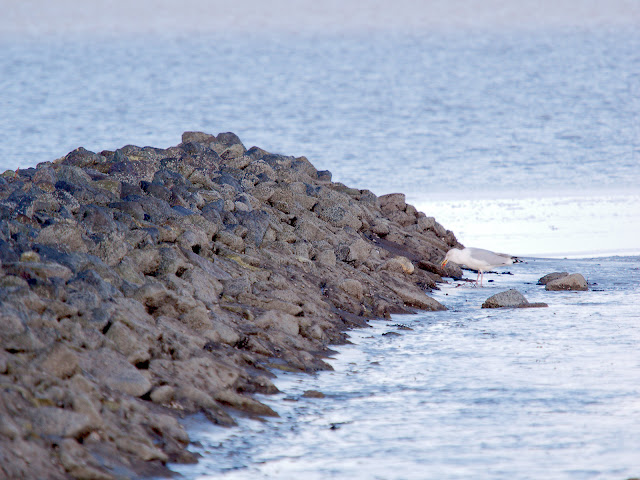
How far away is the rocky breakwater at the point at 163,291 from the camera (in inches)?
166

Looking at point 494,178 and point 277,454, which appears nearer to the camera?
point 277,454

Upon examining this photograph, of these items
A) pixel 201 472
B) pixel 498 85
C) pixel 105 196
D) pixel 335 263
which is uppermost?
pixel 498 85

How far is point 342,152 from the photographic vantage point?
28609 mm

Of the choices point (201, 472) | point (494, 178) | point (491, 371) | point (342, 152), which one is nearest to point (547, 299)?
point (491, 371)

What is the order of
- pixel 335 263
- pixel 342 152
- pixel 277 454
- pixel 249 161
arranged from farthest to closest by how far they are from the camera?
pixel 342 152, pixel 249 161, pixel 335 263, pixel 277 454

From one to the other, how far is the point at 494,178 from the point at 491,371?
18.8m

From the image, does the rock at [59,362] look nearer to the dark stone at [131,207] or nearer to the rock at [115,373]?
the rock at [115,373]

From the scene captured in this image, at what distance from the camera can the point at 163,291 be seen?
6117 millimetres

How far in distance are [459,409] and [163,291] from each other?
243cm

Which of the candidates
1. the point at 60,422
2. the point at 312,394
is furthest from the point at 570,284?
the point at 60,422

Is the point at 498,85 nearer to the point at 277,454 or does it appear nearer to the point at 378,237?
the point at 378,237

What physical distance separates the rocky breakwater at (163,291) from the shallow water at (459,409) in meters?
0.29

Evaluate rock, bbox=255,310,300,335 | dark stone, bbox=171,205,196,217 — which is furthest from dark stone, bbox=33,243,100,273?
dark stone, bbox=171,205,196,217

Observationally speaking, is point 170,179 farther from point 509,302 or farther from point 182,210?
point 509,302
